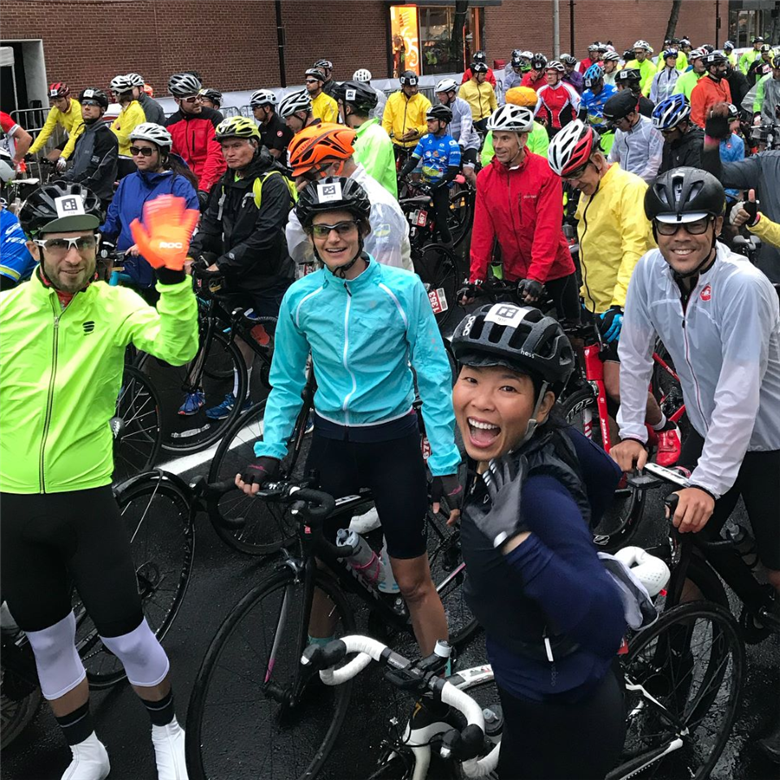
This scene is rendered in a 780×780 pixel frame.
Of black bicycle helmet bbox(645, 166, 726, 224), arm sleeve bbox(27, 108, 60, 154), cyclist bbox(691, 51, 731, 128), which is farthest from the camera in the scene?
arm sleeve bbox(27, 108, 60, 154)

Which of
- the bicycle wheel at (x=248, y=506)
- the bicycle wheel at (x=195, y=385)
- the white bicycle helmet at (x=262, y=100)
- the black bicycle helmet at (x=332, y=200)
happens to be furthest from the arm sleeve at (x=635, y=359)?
the white bicycle helmet at (x=262, y=100)

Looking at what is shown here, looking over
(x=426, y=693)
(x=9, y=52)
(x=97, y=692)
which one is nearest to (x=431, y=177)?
(x=97, y=692)

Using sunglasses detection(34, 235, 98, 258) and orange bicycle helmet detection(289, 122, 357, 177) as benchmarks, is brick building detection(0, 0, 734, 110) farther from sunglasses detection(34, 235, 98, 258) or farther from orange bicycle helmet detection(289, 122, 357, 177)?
sunglasses detection(34, 235, 98, 258)

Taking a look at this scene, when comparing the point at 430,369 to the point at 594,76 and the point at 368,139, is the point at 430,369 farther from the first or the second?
the point at 594,76

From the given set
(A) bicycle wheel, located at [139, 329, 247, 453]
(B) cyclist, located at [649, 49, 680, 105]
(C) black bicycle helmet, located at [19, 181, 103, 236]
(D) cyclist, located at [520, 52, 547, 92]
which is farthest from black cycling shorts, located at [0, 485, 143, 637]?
(B) cyclist, located at [649, 49, 680, 105]

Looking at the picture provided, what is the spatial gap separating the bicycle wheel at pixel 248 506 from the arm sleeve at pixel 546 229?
2.13 metres

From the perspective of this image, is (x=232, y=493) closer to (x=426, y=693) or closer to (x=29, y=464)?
(x=29, y=464)

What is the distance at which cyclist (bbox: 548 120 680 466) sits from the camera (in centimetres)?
574

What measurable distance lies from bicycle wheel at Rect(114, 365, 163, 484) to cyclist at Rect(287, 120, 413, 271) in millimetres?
1346

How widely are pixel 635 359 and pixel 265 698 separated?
6.74 feet

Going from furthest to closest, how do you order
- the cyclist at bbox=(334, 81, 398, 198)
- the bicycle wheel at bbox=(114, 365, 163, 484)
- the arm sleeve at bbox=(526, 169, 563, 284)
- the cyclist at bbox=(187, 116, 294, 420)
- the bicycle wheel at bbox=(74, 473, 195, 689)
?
1. the cyclist at bbox=(334, 81, 398, 198)
2. the cyclist at bbox=(187, 116, 294, 420)
3. the arm sleeve at bbox=(526, 169, 563, 284)
4. the bicycle wheel at bbox=(114, 365, 163, 484)
5. the bicycle wheel at bbox=(74, 473, 195, 689)

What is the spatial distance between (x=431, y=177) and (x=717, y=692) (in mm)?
9546

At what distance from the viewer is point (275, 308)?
→ 24.5 feet

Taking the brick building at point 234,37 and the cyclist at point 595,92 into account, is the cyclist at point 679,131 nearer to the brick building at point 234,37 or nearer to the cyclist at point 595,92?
the cyclist at point 595,92
